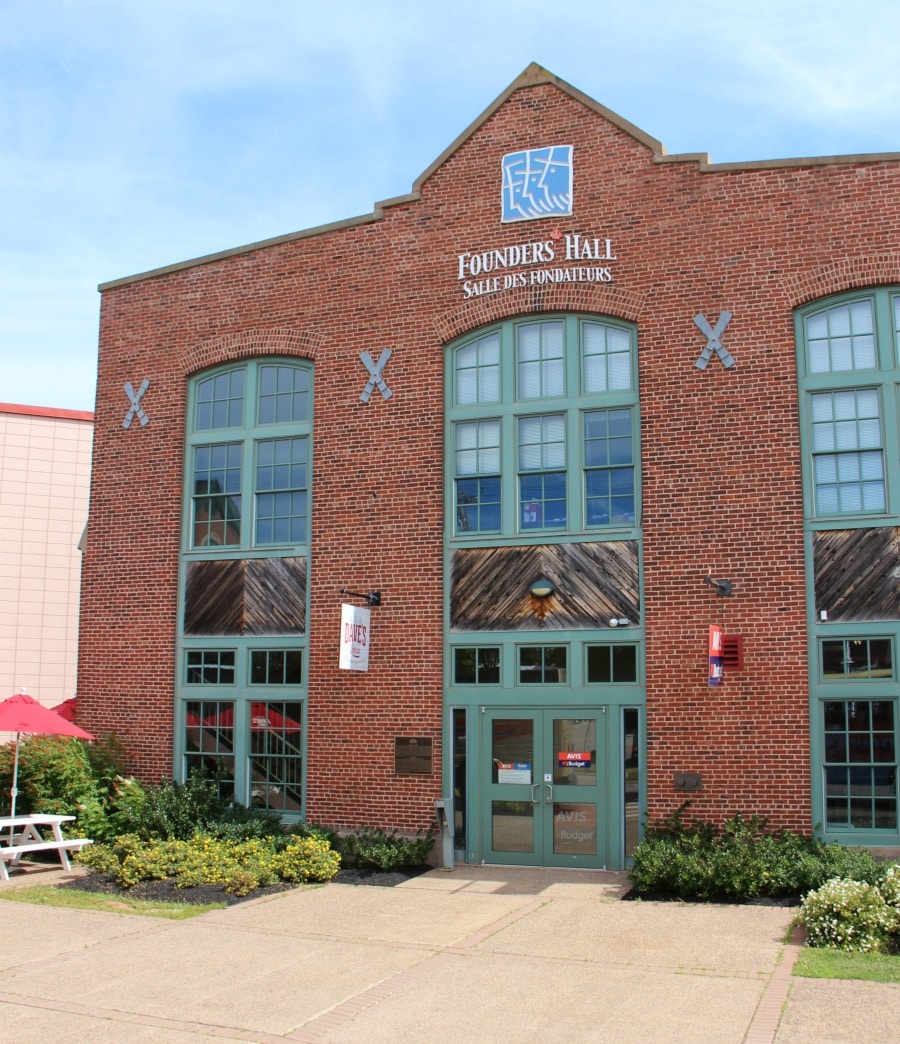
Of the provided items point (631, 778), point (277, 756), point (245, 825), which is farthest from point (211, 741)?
point (631, 778)

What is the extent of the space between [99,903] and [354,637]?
450 cm

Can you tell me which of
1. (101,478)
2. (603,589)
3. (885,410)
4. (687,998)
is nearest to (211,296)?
(101,478)

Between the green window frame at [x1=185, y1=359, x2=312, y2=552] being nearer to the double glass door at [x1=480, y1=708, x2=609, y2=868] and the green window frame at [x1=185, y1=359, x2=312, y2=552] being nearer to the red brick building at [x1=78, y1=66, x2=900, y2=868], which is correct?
the red brick building at [x1=78, y1=66, x2=900, y2=868]

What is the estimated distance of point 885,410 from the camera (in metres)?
13.6

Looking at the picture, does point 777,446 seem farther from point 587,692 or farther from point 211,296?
point 211,296

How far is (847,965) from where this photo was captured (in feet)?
30.3

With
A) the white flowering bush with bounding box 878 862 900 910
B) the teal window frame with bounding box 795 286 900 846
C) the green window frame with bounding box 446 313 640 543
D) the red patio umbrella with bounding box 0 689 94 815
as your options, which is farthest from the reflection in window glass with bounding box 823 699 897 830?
the red patio umbrella with bounding box 0 689 94 815

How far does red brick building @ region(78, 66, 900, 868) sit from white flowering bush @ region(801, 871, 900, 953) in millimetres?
3013

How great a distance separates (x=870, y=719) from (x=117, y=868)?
31.3 feet

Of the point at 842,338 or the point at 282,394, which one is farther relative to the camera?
the point at 282,394

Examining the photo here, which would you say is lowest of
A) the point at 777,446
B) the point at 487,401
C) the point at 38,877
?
the point at 38,877

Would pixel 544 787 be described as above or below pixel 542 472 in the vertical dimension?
below

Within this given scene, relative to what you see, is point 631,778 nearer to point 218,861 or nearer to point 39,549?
point 218,861

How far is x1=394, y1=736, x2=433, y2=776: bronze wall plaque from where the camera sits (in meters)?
15.1
